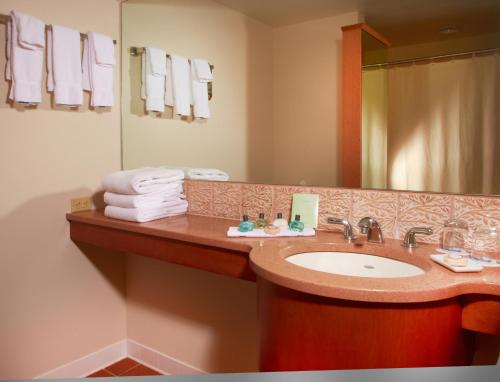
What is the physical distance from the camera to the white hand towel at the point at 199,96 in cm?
207

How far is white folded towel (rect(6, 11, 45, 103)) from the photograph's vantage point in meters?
1.74

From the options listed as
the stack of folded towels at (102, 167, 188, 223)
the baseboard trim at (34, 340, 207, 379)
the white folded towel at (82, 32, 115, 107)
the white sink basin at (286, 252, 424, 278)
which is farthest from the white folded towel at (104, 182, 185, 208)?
the baseboard trim at (34, 340, 207, 379)

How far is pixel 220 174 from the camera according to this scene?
1970mm

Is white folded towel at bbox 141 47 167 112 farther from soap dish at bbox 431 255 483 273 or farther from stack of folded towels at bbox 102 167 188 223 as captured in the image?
soap dish at bbox 431 255 483 273

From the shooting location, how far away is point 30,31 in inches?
69.2

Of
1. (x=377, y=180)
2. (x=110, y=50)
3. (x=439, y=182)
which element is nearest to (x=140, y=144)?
(x=110, y=50)

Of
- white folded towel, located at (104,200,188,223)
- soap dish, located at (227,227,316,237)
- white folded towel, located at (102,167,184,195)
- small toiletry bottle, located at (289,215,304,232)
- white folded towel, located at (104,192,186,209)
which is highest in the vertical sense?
white folded towel, located at (102,167,184,195)

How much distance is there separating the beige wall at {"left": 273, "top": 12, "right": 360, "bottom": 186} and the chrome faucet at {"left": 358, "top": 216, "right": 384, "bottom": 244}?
223 millimetres

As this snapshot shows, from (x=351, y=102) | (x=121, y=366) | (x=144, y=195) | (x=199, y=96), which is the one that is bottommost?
(x=121, y=366)

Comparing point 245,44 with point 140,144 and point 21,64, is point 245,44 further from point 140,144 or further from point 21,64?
point 21,64

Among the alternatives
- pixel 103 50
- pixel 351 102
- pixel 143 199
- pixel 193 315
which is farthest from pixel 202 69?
pixel 193 315

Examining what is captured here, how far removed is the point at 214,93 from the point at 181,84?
0.21 metres

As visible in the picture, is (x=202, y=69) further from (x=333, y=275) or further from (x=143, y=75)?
(x=333, y=275)

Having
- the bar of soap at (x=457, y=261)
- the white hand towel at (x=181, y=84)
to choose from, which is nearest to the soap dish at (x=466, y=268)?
the bar of soap at (x=457, y=261)
